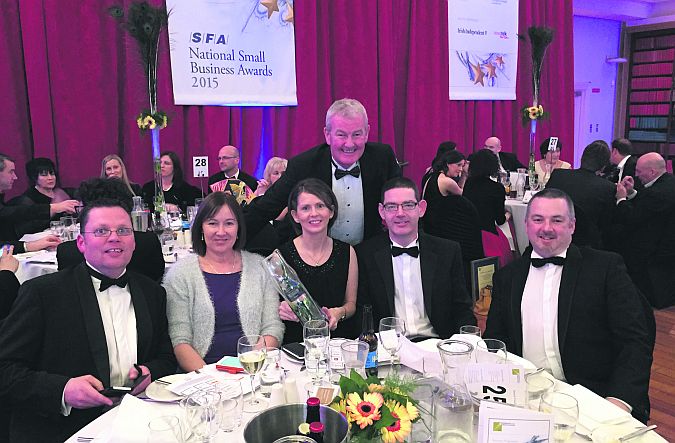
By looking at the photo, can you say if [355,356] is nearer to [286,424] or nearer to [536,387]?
[286,424]

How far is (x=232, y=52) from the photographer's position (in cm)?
604

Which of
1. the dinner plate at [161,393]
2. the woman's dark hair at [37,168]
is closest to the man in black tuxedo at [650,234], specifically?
the dinner plate at [161,393]

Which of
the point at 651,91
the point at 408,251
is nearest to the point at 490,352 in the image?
the point at 408,251

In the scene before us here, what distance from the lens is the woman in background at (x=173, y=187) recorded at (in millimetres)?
5340

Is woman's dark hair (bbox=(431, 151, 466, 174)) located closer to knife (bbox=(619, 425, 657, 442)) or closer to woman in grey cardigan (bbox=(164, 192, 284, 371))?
woman in grey cardigan (bbox=(164, 192, 284, 371))

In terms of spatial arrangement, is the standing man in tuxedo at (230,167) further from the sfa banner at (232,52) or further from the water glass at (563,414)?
the water glass at (563,414)

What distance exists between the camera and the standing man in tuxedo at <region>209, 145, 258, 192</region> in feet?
19.0

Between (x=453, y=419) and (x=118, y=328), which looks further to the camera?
(x=118, y=328)

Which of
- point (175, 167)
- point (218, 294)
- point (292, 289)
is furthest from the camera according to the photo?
point (175, 167)

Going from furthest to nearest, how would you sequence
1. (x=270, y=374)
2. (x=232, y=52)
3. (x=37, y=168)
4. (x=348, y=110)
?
1. (x=232, y=52)
2. (x=37, y=168)
3. (x=348, y=110)
4. (x=270, y=374)

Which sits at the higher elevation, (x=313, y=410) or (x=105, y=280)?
(x=105, y=280)

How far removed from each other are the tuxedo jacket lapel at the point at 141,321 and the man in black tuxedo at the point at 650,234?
4346 millimetres

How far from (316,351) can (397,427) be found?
581 millimetres

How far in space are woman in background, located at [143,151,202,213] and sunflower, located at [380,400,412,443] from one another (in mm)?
4392
